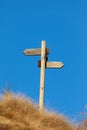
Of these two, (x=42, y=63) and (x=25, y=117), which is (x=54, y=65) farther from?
(x=25, y=117)

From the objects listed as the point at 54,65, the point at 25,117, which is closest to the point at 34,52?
the point at 54,65

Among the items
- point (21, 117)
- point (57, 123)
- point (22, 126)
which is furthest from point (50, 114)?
point (22, 126)

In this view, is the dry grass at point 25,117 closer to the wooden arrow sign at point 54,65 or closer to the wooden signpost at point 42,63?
the wooden signpost at point 42,63

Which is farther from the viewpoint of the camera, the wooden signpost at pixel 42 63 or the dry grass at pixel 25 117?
the wooden signpost at pixel 42 63

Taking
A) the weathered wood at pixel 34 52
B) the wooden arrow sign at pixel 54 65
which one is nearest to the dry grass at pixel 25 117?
the wooden arrow sign at pixel 54 65

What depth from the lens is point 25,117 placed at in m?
11.8

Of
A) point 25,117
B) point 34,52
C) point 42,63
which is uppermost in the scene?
point 34,52

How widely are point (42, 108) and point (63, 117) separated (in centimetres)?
69

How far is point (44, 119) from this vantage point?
484 inches

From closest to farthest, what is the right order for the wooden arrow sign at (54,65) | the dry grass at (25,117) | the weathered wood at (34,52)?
1. the dry grass at (25,117)
2. the wooden arrow sign at (54,65)
3. the weathered wood at (34,52)

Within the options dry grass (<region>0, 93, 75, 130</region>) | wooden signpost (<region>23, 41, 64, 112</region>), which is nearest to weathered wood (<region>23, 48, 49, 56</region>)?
wooden signpost (<region>23, 41, 64, 112</region>)

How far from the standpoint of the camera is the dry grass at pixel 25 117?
35.7 ft

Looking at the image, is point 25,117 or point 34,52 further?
point 34,52

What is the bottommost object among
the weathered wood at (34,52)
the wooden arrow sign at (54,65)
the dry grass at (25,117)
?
the dry grass at (25,117)
